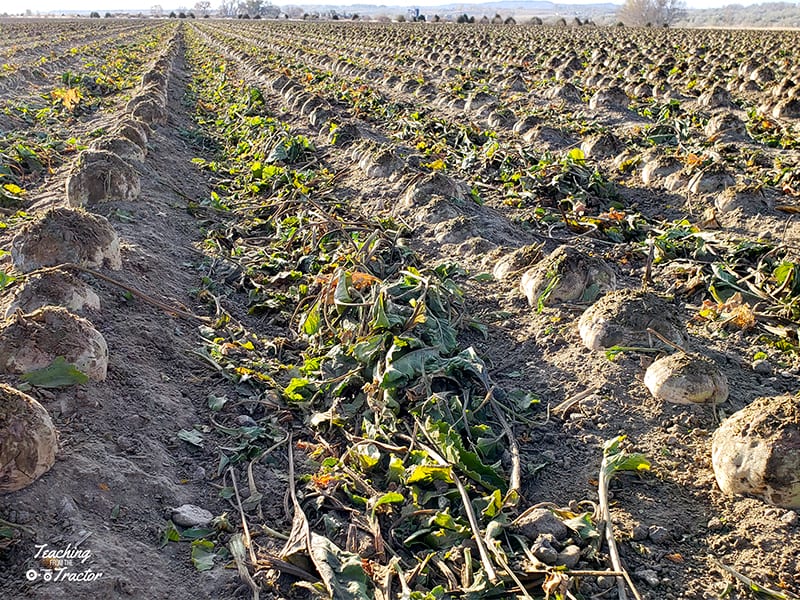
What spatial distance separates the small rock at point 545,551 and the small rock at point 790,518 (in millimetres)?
1126

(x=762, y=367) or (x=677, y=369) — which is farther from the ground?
(x=677, y=369)

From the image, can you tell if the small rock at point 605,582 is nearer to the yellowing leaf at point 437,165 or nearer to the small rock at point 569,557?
the small rock at point 569,557

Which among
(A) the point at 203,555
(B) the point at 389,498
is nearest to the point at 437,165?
(B) the point at 389,498

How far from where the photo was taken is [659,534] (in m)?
3.30

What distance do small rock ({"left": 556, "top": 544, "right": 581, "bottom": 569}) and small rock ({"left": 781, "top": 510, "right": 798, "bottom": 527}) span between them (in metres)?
1.02

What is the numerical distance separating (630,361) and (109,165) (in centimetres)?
602

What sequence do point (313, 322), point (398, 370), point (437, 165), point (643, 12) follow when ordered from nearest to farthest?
point (398, 370), point (313, 322), point (437, 165), point (643, 12)

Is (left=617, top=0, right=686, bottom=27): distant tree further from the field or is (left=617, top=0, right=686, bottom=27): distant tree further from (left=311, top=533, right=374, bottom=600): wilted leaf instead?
(left=311, top=533, right=374, bottom=600): wilted leaf

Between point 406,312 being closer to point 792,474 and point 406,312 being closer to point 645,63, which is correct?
point 792,474

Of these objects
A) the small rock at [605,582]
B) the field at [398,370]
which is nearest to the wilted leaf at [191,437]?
the field at [398,370]

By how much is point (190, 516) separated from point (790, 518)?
2.92 metres

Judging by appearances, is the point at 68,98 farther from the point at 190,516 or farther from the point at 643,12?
the point at 643,12

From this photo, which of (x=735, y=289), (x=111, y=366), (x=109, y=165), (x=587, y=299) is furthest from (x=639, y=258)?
(x=109, y=165)

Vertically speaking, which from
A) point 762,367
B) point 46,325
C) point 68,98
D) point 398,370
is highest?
point 68,98
